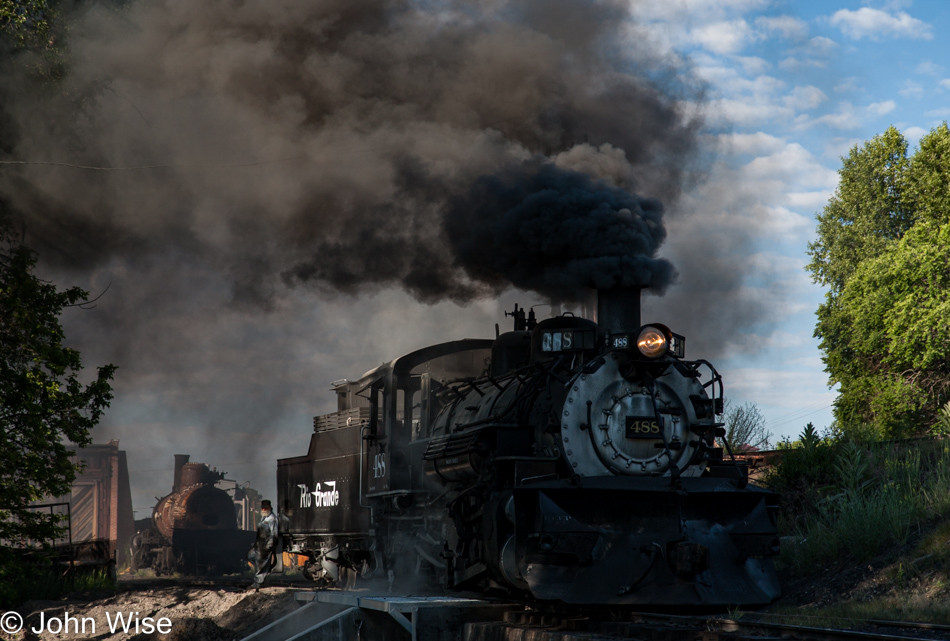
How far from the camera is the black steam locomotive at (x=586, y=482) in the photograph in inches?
281

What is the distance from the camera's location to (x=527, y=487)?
7117 millimetres

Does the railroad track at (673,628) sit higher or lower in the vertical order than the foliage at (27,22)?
lower

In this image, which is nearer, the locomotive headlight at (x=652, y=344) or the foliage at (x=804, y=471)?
the locomotive headlight at (x=652, y=344)

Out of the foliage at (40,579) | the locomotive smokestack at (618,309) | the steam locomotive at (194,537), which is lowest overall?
the steam locomotive at (194,537)

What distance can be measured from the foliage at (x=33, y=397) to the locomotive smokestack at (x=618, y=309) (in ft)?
24.4

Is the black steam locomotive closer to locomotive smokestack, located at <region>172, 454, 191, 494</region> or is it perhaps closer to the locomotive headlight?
the locomotive headlight

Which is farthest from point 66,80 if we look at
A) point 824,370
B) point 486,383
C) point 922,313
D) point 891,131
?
point 891,131

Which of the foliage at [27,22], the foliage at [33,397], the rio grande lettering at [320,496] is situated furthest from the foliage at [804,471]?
the foliage at [27,22]

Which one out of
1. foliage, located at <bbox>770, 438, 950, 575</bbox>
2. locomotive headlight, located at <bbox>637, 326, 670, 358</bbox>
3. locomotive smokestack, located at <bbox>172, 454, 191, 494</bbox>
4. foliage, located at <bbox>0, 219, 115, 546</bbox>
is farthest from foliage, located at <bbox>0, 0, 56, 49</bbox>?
locomotive smokestack, located at <bbox>172, 454, 191, 494</bbox>

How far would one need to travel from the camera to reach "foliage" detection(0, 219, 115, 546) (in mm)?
11336

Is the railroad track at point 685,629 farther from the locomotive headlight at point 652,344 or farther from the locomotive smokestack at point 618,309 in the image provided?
the locomotive smokestack at point 618,309

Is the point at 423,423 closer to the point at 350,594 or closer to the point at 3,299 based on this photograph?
the point at 350,594

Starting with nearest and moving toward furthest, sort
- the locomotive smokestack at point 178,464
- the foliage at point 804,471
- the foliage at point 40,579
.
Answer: the foliage at point 40,579, the foliage at point 804,471, the locomotive smokestack at point 178,464

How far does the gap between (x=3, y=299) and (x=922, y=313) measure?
19631mm
